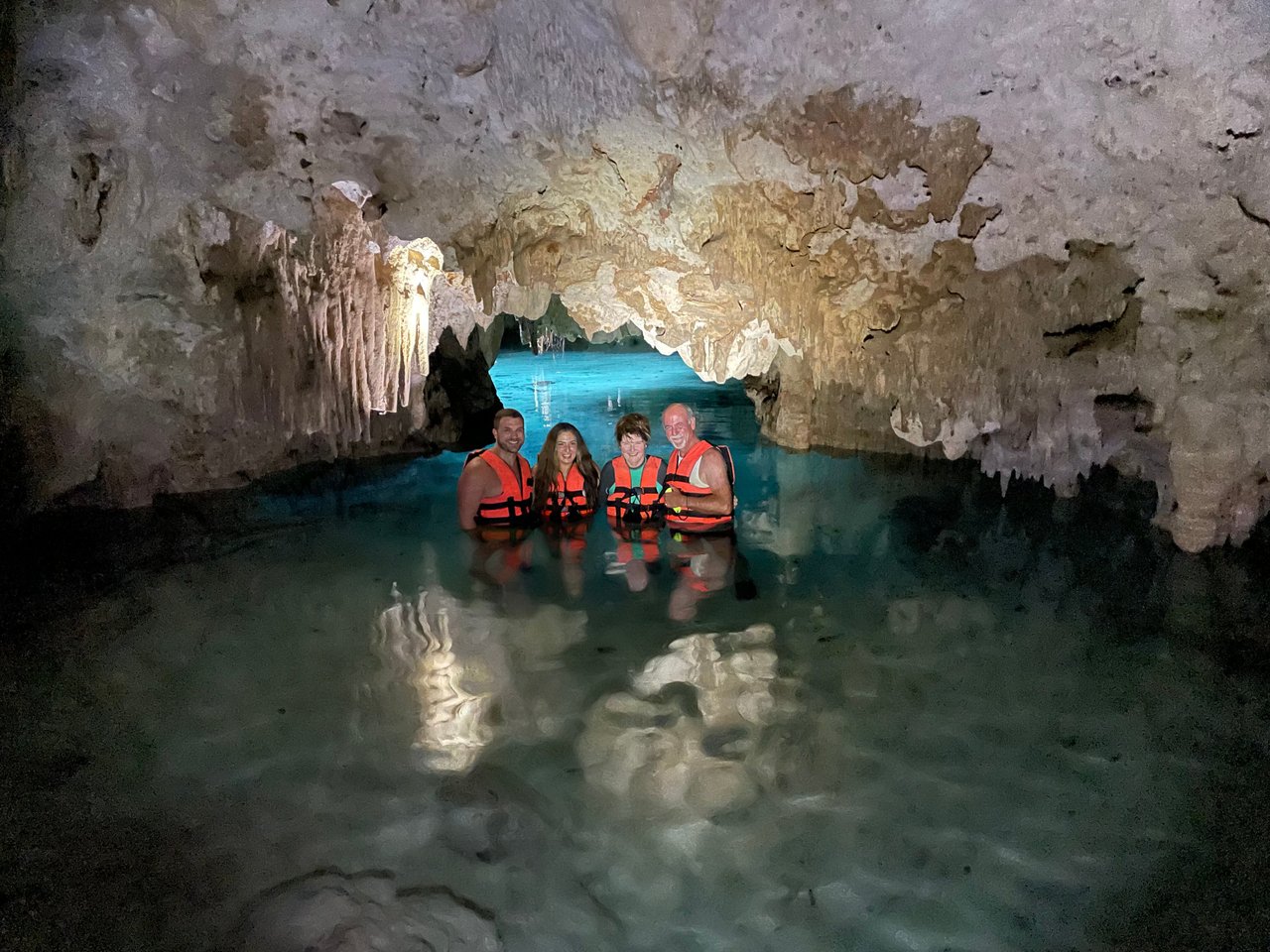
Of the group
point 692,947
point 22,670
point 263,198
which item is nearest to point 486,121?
point 263,198

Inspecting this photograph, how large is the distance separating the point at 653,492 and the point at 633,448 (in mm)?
369

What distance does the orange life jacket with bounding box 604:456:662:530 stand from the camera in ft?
18.5

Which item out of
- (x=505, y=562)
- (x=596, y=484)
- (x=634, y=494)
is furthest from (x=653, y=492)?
(x=505, y=562)

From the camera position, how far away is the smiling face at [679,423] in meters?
5.20

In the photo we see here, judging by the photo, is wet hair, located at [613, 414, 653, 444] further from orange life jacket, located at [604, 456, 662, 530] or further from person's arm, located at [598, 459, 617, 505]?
person's arm, located at [598, 459, 617, 505]

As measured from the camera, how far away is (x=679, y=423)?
17.1 feet

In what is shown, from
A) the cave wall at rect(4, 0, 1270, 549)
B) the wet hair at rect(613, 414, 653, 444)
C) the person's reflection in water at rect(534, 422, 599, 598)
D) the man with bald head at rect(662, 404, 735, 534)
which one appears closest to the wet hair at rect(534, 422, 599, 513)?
the person's reflection in water at rect(534, 422, 599, 598)

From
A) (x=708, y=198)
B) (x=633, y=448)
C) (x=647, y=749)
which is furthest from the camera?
(x=708, y=198)

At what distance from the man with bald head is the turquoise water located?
0.34 meters

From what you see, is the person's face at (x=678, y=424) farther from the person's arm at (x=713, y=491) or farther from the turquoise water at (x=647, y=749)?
the turquoise water at (x=647, y=749)

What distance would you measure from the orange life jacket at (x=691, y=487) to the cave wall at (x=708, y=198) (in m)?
2.05

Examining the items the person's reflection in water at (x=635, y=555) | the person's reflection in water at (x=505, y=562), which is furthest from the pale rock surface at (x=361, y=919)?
the person's reflection in water at (x=635, y=555)

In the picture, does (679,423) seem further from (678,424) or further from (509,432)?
(509,432)

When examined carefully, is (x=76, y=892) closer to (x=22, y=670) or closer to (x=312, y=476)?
(x=22, y=670)
